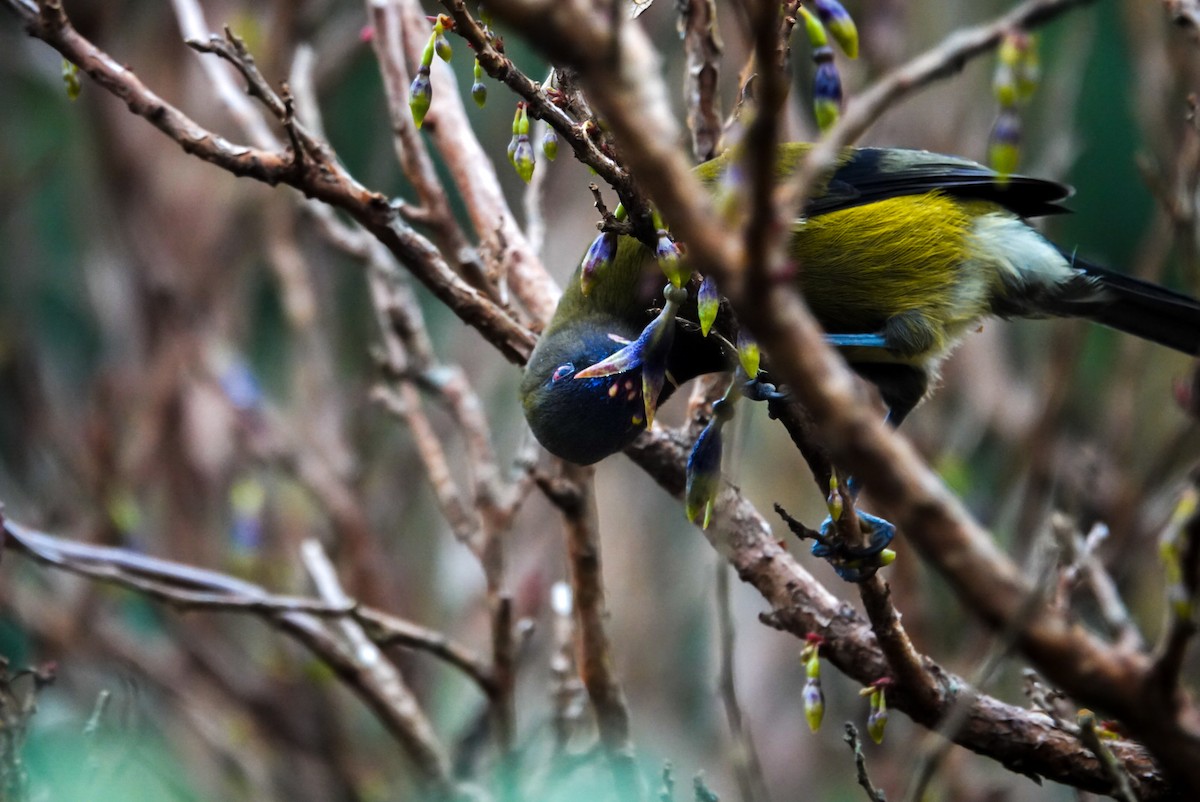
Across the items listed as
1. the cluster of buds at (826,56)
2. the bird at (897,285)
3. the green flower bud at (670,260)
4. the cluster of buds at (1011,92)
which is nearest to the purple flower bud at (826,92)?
the cluster of buds at (826,56)

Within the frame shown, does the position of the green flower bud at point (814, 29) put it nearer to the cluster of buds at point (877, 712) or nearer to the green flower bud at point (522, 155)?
the green flower bud at point (522, 155)

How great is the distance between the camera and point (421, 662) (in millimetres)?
5039

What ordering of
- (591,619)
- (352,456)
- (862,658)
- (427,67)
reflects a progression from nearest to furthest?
(427,67) → (862,658) → (591,619) → (352,456)

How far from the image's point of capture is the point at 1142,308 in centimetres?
314

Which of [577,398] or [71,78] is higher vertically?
[71,78]

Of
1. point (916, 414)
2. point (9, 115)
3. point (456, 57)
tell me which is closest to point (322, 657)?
point (916, 414)

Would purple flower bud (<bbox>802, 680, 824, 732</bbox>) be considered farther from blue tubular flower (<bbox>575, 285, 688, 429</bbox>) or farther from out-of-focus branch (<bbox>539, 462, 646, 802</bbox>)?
A: out-of-focus branch (<bbox>539, 462, 646, 802</bbox>)

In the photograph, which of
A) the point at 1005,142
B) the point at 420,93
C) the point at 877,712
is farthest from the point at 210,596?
the point at 1005,142

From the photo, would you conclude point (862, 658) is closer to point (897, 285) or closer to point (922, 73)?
point (897, 285)

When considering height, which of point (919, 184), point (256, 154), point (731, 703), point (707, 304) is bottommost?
point (731, 703)

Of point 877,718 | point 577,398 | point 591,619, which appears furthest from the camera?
point 591,619

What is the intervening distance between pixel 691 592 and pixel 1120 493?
2.12m

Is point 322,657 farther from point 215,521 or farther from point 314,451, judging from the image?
point 215,521

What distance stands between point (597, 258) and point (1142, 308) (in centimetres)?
187
